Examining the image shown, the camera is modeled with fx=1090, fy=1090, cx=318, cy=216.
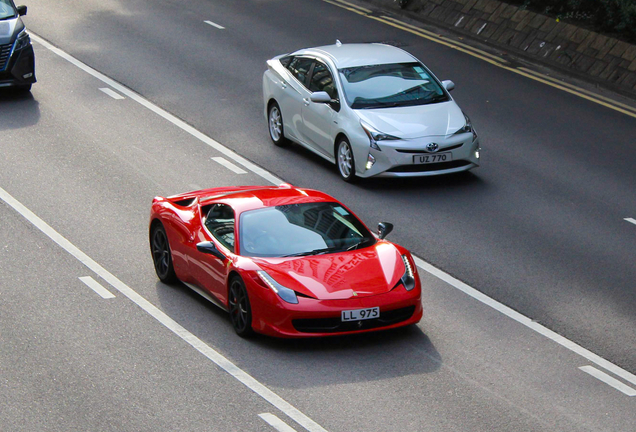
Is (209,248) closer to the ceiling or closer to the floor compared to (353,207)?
closer to the ceiling

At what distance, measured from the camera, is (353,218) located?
11242mm

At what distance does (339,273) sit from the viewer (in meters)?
10.2

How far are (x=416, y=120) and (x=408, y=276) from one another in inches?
220

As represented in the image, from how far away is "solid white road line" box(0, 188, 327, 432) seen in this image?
8.78 metres

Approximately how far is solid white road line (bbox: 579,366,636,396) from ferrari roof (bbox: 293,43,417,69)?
312 inches

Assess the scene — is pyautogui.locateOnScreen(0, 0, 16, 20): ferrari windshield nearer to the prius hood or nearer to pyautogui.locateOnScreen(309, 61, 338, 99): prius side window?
pyautogui.locateOnScreen(309, 61, 338, 99): prius side window

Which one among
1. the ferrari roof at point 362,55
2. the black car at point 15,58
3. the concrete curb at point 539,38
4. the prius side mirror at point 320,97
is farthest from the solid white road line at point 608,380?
the black car at point 15,58

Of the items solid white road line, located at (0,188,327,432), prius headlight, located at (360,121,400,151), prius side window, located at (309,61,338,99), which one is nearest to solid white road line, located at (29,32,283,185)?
prius headlight, located at (360,121,400,151)

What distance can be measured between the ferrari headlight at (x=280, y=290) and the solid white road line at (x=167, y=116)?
18.8 ft

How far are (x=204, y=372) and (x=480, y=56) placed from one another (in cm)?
1482

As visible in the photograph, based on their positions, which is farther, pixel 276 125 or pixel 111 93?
pixel 111 93

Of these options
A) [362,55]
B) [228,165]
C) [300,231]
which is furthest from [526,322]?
[362,55]

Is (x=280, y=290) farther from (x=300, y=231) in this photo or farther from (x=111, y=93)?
(x=111, y=93)

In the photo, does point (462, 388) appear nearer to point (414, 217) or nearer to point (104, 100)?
point (414, 217)
